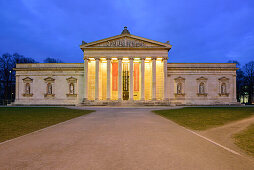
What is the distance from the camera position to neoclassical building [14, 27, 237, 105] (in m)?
40.0

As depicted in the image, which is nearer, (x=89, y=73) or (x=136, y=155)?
(x=136, y=155)

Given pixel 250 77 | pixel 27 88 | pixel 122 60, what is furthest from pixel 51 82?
pixel 250 77

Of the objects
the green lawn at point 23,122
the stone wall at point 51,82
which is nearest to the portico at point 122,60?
the stone wall at point 51,82

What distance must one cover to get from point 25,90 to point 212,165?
49.5 meters

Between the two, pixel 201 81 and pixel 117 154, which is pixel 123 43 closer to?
pixel 201 81

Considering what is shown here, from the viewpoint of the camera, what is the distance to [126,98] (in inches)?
1679

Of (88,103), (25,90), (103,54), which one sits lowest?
(88,103)

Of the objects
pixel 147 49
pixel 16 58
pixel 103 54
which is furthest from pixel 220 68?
pixel 16 58

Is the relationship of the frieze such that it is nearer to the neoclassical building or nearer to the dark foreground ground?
the neoclassical building

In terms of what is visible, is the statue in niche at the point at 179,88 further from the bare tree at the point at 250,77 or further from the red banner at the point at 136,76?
the bare tree at the point at 250,77

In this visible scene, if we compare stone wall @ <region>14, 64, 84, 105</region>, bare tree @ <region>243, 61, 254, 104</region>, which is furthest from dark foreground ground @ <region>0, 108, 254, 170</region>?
bare tree @ <region>243, 61, 254, 104</region>

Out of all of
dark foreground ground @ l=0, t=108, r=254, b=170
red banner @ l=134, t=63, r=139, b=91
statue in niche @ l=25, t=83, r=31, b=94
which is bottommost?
dark foreground ground @ l=0, t=108, r=254, b=170

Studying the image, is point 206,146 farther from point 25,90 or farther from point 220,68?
point 25,90

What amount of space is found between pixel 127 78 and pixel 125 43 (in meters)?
8.72
